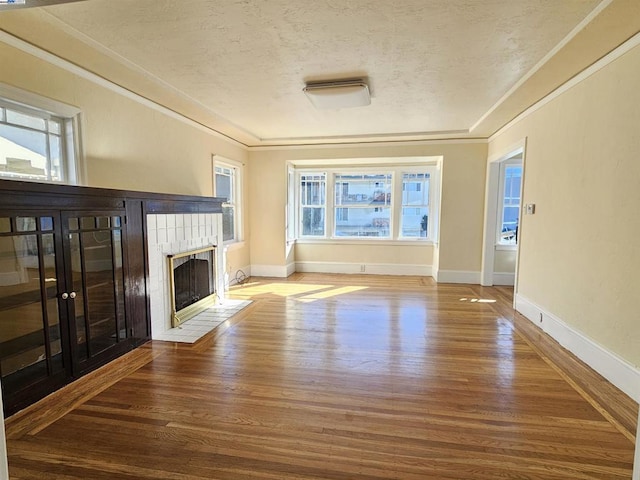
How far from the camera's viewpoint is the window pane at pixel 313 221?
7.02 metres

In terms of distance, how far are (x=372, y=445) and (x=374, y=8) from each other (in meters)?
2.65

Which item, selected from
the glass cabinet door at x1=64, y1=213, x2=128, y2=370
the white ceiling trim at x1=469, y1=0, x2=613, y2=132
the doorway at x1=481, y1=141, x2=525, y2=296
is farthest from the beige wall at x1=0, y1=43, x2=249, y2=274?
the doorway at x1=481, y1=141, x2=525, y2=296

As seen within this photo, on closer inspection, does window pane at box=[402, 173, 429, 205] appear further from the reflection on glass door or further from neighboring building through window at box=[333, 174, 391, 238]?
the reflection on glass door

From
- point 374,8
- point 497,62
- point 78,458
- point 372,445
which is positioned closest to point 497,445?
point 372,445

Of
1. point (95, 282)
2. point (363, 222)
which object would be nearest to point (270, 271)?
point (363, 222)

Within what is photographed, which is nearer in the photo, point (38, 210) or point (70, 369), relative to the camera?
point (38, 210)

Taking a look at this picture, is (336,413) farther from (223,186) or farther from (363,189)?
(363,189)

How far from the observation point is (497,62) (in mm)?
2812

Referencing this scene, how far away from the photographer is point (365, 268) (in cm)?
678

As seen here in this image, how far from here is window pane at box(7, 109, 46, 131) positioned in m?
2.41

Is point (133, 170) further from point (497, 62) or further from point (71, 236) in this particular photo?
point (497, 62)

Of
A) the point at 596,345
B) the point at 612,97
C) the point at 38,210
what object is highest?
the point at 612,97

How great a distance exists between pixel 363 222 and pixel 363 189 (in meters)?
0.70

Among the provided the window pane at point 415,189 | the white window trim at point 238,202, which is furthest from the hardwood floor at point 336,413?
the window pane at point 415,189
